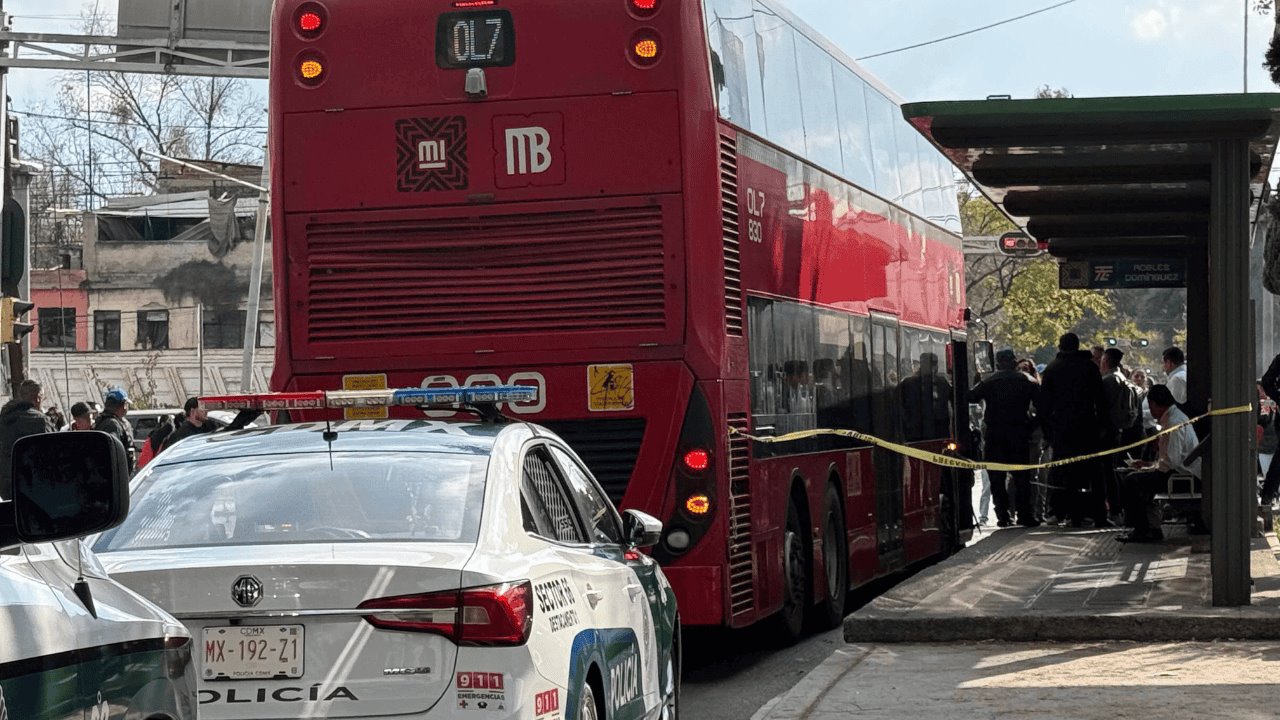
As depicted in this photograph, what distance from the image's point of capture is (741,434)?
1227 cm

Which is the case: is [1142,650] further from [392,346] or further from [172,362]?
[172,362]

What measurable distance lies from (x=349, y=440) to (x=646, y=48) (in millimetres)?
4862

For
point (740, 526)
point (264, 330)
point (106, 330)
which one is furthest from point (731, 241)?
point (106, 330)

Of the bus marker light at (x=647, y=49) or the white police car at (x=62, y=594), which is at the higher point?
the bus marker light at (x=647, y=49)

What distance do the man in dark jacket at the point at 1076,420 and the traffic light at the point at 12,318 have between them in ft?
33.8

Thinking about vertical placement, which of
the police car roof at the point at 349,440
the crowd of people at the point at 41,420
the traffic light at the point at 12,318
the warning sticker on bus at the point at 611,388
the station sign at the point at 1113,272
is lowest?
the crowd of people at the point at 41,420

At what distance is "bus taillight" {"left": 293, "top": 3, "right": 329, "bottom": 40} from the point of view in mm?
12258

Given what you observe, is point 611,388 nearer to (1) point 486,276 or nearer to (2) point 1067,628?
(1) point 486,276

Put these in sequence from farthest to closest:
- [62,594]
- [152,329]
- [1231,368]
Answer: [152,329] < [1231,368] < [62,594]

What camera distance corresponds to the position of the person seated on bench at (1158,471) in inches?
701

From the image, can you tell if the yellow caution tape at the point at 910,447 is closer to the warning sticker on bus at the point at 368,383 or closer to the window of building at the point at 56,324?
the warning sticker on bus at the point at 368,383

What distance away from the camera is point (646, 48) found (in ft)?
39.1

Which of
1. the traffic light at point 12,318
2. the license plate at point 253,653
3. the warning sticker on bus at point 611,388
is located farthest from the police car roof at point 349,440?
the traffic light at point 12,318

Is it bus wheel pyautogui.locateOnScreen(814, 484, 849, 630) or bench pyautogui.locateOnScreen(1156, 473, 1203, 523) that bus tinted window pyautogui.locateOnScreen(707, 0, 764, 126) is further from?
bench pyautogui.locateOnScreen(1156, 473, 1203, 523)
